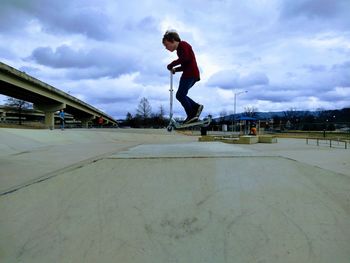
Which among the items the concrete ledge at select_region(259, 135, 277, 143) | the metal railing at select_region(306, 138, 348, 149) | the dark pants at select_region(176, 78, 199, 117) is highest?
the dark pants at select_region(176, 78, 199, 117)

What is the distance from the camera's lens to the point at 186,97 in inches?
416

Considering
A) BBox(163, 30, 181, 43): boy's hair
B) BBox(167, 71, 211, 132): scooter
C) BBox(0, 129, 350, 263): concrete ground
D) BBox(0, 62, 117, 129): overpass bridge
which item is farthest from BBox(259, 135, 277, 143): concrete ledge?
BBox(0, 62, 117, 129): overpass bridge

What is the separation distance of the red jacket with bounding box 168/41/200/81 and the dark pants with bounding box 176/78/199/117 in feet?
0.57

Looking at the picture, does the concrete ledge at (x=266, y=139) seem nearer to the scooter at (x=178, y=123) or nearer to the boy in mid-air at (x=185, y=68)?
the scooter at (x=178, y=123)

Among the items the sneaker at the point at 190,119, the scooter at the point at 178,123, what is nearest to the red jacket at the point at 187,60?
the scooter at the point at 178,123

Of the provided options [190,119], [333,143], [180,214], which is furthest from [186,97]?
[333,143]

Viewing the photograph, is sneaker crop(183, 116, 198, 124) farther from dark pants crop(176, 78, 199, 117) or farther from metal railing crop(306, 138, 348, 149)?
metal railing crop(306, 138, 348, 149)

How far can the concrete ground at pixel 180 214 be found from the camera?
4.41m

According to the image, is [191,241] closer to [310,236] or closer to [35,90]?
[310,236]

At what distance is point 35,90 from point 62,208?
46.6 meters

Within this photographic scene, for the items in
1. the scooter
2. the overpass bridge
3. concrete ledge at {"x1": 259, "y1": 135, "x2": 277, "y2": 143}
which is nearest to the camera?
the scooter

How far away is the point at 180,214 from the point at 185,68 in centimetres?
633

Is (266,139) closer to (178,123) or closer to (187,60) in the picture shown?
(178,123)

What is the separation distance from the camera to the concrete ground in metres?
4.41
